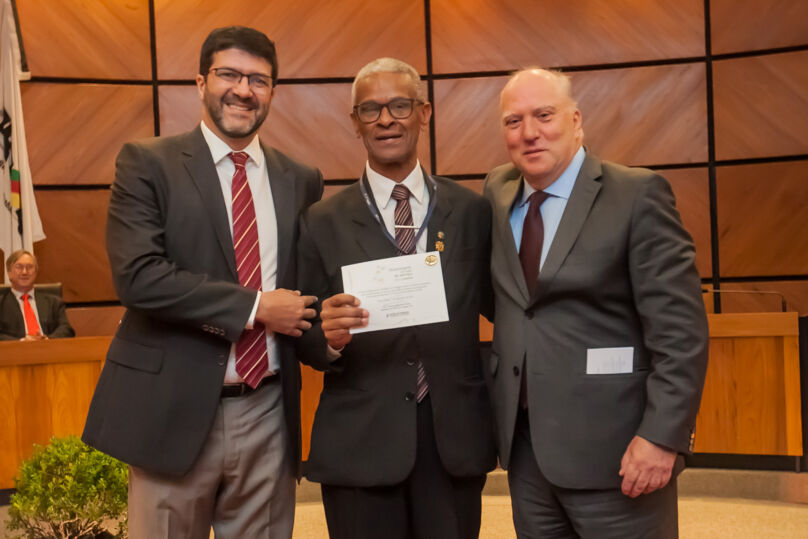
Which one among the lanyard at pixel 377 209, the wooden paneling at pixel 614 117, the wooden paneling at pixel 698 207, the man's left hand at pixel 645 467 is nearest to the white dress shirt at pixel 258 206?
the lanyard at pixel 377 209

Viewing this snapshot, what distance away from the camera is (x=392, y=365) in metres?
1.99

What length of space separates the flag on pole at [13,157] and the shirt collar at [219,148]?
4.61m

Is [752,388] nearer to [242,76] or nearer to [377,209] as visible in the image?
[377,209]

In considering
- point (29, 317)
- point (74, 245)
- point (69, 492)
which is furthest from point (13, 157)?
point (69, 492)

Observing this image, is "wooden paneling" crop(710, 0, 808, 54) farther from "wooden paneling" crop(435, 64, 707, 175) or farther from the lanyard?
the lanyard

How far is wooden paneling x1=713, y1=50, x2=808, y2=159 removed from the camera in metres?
6.43

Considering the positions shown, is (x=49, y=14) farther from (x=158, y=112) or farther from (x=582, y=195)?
(x=582, y=195)

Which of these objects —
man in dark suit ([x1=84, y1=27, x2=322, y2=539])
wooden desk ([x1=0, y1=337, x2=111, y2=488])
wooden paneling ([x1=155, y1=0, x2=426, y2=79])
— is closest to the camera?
man in dark suit ([x1=84, y1=27, x2=322, y2=539])

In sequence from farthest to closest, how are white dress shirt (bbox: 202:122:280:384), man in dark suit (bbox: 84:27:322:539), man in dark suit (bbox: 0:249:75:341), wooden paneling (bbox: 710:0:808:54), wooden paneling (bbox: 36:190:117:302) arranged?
wooden paneling (bbox: 36:190:117:302) < wooden paneling (bbox: 710:0:808:54) < man in dark suit (bbox: 0:249:75:341) < white dress shirt (bbox: 202:122:280:384) < man in dark suit (bbox: 84:27:322:539)

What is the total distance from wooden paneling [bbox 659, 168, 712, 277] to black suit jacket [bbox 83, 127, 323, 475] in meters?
5.27

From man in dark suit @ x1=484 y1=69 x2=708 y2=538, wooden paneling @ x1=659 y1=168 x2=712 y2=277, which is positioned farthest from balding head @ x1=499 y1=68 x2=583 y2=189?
wooden paneling @ x1=659 y1=168 x2=712 y2=277

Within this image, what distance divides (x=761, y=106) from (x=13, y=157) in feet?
19.3

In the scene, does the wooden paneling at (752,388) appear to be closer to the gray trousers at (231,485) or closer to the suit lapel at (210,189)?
the gray trousers at (231,485)

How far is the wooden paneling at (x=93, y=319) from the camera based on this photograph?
660cm
